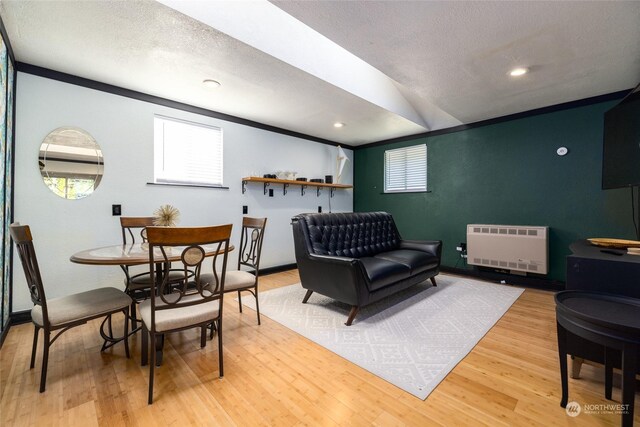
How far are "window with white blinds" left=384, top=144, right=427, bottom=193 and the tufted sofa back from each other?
1.37 meters

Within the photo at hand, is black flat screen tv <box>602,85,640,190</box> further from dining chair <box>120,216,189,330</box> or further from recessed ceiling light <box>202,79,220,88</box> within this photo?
recessed ceiling light <box>202,79,220,88</box>

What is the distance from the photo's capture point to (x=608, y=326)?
1.12 m

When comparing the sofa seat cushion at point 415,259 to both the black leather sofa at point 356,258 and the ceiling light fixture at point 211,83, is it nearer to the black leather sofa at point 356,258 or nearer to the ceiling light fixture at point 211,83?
the black leather sofa at point 356,258

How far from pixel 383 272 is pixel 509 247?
7.34ft

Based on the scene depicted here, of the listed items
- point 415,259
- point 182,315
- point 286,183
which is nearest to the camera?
point 182,315

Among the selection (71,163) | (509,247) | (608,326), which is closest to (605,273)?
(608,326)

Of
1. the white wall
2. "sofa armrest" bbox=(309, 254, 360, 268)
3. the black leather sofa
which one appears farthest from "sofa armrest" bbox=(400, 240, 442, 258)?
the white wall

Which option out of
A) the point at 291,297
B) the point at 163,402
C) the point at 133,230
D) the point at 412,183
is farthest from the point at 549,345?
the point at 133,230

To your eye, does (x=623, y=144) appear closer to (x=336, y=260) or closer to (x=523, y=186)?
(x=523, y=186)

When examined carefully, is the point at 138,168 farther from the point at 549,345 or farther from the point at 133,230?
the point at 549,345

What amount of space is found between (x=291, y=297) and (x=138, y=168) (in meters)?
2.35

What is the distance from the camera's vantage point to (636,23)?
194 centimetres

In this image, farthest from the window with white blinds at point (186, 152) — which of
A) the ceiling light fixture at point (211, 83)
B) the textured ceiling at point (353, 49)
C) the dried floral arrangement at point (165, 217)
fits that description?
the dried floral arrangement at point (165, 217)

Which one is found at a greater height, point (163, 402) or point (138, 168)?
point (138, 168)
